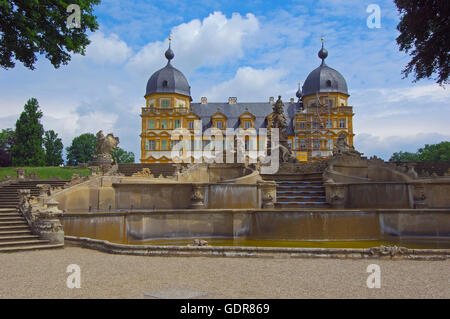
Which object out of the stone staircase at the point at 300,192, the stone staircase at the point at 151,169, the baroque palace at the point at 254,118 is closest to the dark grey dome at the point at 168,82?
the baroque palace at the point at 254,118

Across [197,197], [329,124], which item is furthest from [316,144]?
[197,197]

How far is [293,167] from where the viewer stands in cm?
2833

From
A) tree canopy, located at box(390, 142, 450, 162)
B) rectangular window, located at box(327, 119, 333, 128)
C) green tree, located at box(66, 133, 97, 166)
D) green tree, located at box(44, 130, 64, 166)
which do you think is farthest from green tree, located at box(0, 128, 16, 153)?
tree canopy, located at box(390, 142, 450, 162)

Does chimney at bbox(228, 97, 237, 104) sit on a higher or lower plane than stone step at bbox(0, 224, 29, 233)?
higher

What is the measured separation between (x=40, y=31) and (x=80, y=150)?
88.4m

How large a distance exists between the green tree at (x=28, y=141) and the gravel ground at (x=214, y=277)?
166 ft

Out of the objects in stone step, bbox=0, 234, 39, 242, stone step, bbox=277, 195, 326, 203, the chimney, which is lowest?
stone step, bbox=0, 234, 39, 242

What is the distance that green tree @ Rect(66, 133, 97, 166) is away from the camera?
10212cm

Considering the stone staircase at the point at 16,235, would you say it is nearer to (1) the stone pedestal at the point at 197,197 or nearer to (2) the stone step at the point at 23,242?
(2) the stone step at the point at 23,242

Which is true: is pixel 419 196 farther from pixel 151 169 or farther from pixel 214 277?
pixel 151 169

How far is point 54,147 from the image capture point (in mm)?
98062

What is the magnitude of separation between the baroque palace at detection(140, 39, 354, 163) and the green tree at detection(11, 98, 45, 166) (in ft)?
67.3

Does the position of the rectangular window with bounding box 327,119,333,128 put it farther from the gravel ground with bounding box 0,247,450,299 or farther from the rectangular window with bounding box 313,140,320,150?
the gravel ground with bounding box 0,247,450,299
